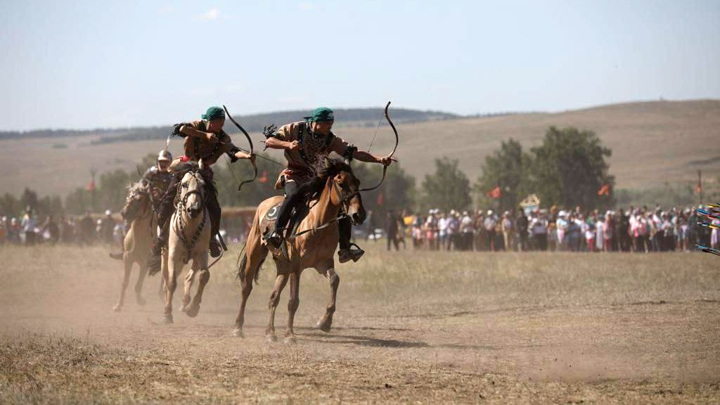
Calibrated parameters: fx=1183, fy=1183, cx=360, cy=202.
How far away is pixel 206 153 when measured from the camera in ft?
62.4

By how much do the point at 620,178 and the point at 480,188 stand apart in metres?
29.1

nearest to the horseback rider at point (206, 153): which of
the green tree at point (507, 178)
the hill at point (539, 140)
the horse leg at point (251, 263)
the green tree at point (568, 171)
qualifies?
the horse leg at point (251, 263)

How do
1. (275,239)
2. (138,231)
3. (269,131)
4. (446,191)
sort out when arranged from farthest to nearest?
(446,191)
(138,231)
(269,131)
(275,239)

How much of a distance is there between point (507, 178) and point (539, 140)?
171 ft

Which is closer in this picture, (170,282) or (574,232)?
(170,282)

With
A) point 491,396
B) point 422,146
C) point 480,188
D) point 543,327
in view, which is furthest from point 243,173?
point 422,146

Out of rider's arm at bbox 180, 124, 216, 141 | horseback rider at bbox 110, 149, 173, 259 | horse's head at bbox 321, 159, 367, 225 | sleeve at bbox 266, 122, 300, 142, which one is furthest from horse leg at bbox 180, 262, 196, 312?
horse's head at bbox 321, 159, 367, 225

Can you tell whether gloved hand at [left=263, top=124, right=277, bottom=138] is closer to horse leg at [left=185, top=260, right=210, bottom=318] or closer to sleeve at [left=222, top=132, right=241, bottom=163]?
sleeve at [left=222, top=132, right=241, bottom=163]

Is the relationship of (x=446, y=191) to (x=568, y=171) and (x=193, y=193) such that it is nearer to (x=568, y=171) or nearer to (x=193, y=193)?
(x=568, y=171)

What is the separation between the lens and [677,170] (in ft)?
447

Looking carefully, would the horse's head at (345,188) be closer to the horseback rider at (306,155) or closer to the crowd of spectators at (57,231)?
the horseback rider at (306,155)

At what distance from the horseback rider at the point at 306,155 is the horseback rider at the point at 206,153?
93 cm

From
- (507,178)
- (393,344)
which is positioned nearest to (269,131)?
(393,344)

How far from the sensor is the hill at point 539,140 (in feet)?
477
